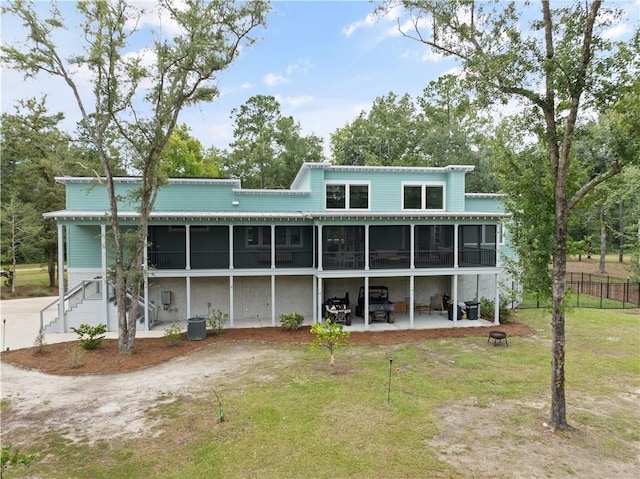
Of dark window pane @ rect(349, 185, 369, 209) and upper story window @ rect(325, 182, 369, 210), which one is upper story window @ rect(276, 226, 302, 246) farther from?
dark window pane @ rect(349, 185, 369, 209)

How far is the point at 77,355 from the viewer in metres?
11.4

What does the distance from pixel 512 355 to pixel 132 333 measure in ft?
41.8

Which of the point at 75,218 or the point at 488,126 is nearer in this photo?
the point at 75,218

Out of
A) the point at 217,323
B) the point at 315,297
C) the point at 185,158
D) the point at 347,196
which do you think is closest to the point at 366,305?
the point at 315,297

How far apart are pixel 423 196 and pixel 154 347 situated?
1435 cm

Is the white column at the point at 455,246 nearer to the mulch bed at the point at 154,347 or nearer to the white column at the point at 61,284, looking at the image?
the mulch bed at the point at 154,347

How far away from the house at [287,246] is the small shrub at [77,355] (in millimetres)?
2936

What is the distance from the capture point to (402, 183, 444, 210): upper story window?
1922 cm

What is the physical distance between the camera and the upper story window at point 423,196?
19.2 meters

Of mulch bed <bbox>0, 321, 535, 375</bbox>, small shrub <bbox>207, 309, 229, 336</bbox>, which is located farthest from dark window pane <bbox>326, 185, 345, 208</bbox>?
small shrub <bbox>207, 309, 229, 336</bbox>

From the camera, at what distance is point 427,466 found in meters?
6.04

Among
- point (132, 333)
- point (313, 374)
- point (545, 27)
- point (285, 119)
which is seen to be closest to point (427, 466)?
point (313, 374)

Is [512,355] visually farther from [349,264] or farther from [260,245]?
[260,245]

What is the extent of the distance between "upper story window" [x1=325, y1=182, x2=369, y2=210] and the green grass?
8163 millimetres
